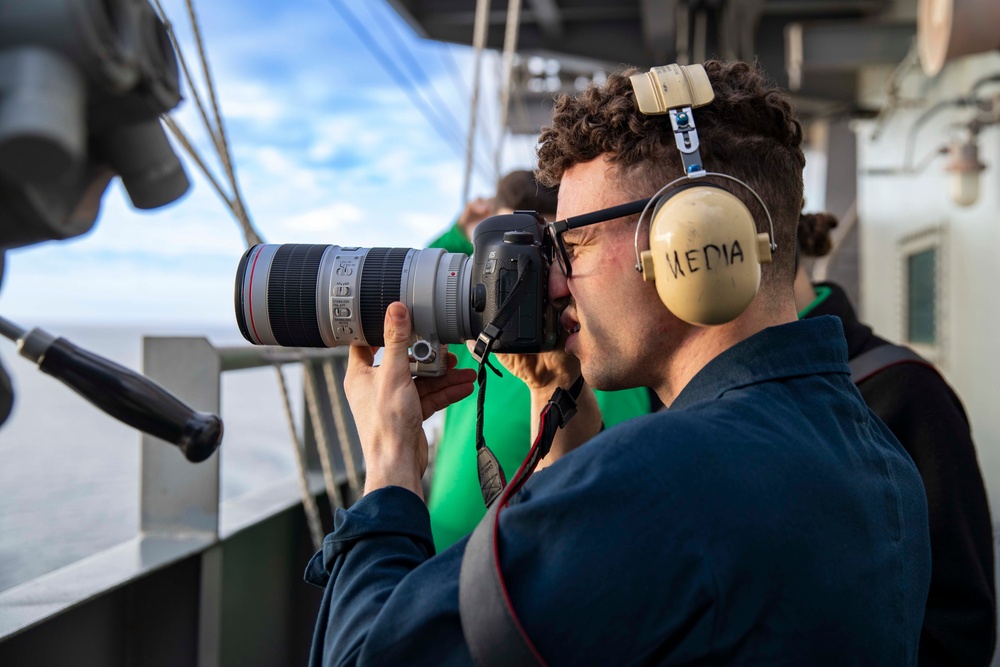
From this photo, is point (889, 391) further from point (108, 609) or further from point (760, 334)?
point (108, 609)

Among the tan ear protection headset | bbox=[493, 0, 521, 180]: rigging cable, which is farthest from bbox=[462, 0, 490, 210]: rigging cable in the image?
the tan ear protection headset

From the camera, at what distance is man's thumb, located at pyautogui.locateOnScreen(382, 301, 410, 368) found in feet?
3.63

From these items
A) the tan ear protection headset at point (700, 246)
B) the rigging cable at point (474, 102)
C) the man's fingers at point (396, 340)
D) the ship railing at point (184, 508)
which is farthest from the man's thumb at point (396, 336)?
the rigging cable at point (474, 102)

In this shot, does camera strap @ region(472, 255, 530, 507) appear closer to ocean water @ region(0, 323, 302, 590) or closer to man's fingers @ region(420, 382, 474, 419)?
man's fingers @ region(420, 382, 474, 419)

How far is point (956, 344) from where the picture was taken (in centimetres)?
388

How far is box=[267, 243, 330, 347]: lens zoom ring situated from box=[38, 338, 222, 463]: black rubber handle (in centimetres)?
52

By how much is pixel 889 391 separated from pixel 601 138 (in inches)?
32.6

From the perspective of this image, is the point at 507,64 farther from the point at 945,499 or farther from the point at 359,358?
the point at 945,499

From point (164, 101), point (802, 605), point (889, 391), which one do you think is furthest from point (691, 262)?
point (889, 391)

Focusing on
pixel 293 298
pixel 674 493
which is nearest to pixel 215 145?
pixel 293 298

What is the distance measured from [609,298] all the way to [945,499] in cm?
79

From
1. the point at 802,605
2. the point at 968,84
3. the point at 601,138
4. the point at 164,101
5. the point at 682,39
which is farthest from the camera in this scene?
the point at 682,39

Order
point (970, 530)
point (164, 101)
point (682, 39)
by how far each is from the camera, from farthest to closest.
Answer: point (682, 39) < point (970, 530) < point (164, 101)

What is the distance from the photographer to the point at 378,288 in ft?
3.91
